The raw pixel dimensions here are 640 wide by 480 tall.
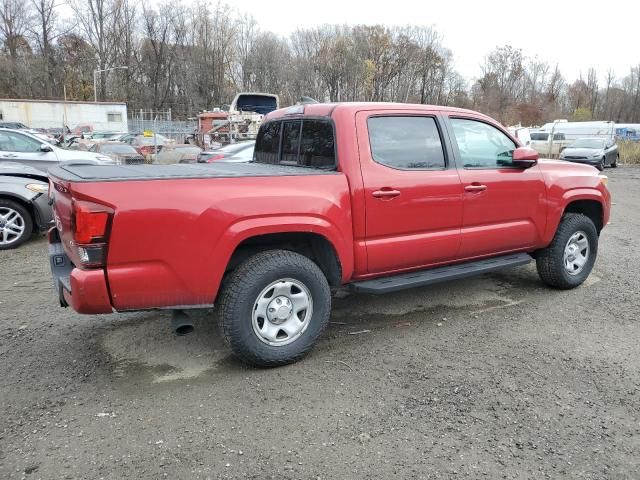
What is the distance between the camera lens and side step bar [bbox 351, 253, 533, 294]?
400 centimetres

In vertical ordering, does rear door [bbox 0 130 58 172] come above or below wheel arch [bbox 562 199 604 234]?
above

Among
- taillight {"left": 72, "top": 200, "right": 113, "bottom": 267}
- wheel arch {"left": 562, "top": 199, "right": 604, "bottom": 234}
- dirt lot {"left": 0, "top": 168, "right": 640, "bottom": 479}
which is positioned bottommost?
dirt lot {"left": 0, "top": 168, "right": 640, "bottom": 479}

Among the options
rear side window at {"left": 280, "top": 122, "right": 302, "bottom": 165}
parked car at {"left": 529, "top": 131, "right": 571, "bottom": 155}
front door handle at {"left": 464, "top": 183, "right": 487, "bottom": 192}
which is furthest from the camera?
parked car at {"left": 529, "top": 131, "right": 571, "bottom": 155}

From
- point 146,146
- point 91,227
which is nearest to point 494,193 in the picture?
point 91,227

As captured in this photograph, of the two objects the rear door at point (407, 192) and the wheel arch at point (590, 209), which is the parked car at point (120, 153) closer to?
the rear door at point (407, 192)

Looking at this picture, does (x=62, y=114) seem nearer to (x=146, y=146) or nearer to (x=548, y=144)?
(x=146, y=146)

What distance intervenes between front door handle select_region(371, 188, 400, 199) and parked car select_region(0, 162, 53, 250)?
18.3ft

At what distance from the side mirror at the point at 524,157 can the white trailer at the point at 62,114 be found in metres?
41.8

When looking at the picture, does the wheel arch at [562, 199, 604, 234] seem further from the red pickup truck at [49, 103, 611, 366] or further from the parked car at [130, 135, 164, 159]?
the parked car at [130, 135, 164, 159]

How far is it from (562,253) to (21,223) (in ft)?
23.5

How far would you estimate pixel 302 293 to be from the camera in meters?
3.66

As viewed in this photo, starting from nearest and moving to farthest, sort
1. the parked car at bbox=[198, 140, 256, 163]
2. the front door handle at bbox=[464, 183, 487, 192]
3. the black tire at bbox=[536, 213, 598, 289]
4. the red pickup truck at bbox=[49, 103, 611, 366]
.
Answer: the red pickup truck at bbox=[49, 103, 611, 366] < the front door handle at bbox=[464, 183, 487, 192] < the black tire at bbox=[536, 213, 598, 289] < the parked car at bbox=[198, 140, 256, 163]

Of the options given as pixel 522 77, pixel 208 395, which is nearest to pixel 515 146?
pixel 208 395

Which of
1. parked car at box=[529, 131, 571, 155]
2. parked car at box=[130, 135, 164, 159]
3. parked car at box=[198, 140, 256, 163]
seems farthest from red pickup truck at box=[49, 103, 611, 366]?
parked car at box=[529, 131, 571, 155]
